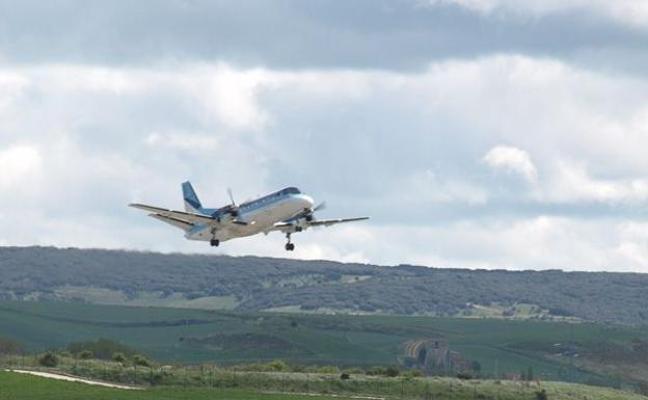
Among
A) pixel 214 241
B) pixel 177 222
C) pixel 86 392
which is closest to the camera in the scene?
pixel 86 392

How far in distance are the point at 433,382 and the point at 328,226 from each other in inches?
674

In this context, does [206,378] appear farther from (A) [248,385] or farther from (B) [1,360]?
(B) [1,360]

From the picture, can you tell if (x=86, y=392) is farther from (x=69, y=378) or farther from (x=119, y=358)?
(x=119, y=358)

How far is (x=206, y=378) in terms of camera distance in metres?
164

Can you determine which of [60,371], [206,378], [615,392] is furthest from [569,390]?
[60,371]

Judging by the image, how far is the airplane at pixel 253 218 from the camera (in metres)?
164

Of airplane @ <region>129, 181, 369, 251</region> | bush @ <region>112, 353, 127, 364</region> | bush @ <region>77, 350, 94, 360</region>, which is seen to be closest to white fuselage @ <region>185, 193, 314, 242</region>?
airplane @ <region>129, 181, 369, 251</region>

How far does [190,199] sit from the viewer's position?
189 meters

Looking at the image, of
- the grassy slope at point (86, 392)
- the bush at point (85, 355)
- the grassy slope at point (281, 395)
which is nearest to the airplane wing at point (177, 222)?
the grassy slope at point (281, 395)

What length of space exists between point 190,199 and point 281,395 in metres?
40.2

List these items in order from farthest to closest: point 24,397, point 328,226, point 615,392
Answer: point 615,392 → point 328,226 → point 24,397

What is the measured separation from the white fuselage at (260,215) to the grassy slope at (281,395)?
15.7 m

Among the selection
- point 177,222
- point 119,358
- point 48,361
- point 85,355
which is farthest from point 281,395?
point 85,355

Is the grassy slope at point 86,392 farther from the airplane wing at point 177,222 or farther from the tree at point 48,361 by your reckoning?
the airplane wing at point 177,222
